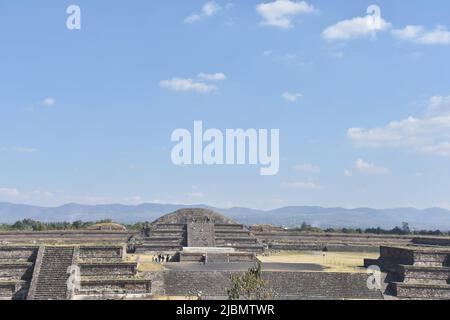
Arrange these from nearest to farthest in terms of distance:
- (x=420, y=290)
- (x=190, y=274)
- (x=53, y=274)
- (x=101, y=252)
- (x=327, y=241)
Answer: (x=53, y=274) < (x=420, y=290) < (x=190, y=274) < (x=101, y=252) < (x=327, y=241)

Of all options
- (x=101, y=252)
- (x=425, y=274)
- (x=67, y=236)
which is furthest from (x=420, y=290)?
(x=67, y=236)

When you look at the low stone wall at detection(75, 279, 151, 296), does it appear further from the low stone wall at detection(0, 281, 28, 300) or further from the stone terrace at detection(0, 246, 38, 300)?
the stone terrace at detection(0, 246, 38, 300)

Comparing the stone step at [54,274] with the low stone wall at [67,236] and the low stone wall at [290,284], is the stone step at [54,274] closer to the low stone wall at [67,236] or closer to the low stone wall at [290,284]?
the low stone wall at [290,284]

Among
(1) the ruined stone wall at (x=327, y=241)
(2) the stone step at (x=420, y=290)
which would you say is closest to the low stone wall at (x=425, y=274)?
(2) the stone step at (x=420, y=290)

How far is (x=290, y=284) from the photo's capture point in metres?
27.5

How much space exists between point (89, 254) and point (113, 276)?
132 inches

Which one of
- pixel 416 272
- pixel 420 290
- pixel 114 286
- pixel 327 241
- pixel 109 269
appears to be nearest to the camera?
pixel 114 286

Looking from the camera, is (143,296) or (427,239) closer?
(143,296)

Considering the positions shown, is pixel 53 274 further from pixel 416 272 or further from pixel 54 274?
pixel 416 272

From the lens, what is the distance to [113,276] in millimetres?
26734

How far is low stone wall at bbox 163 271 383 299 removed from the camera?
2681cm
